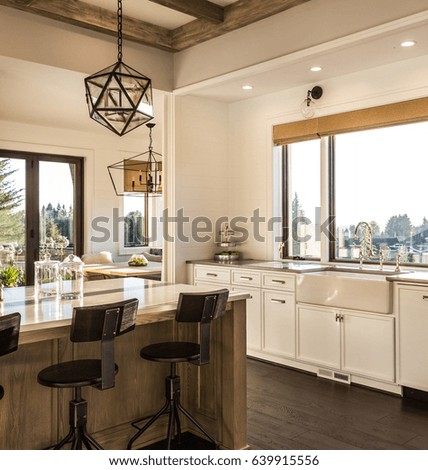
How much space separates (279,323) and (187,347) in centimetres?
205

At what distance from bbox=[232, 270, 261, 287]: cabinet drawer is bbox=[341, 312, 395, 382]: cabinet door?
Answer: 3.18ft

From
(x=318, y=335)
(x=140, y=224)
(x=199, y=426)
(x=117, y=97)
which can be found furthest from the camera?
(x=140, y=224)

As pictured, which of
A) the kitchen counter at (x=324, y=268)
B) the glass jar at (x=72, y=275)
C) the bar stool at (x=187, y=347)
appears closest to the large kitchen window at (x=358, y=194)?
the kitchen counter at (x=324, y=268)

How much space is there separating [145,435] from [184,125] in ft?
11.0

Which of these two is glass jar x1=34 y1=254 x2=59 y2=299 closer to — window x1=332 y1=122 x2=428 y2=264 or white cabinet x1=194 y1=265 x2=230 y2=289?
white cabinet x1=194 y1=265 x2=230 y2=289

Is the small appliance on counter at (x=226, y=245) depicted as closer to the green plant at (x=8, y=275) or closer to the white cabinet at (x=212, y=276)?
the white cabinet at (x=212, y=276)

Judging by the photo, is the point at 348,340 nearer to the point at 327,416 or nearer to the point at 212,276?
the point at 327,416

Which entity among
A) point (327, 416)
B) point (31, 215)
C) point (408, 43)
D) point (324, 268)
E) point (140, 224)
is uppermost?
point (408, 43)

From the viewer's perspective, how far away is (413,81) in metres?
4.34

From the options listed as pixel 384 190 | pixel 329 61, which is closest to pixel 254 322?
pixel 384 190

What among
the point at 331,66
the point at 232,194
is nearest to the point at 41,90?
the point at 232,194

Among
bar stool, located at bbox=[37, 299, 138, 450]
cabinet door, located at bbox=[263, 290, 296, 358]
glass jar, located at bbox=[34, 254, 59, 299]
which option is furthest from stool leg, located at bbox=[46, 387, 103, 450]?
cabinet door, located at bbox=[263, 290, 296, 358]

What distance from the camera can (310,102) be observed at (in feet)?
16.7

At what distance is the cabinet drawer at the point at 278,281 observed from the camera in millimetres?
4637
